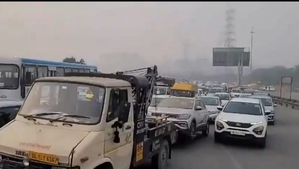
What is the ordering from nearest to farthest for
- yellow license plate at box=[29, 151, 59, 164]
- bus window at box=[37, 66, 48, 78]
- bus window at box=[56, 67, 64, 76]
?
yellow license plate at box=[29, 151, 59, 164], bus window at box=[37, 66, 48, 78], bus window at box=[56, 67, 64, 76]

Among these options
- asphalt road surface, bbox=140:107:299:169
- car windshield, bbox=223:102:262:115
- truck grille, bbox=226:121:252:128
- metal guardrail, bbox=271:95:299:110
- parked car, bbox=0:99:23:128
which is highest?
parked car, bbox=0:99:23:128

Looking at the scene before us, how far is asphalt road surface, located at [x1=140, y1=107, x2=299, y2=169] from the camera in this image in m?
9.70

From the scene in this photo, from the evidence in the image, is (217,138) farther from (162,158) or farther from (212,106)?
(212,106)

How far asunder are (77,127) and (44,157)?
2.35ft

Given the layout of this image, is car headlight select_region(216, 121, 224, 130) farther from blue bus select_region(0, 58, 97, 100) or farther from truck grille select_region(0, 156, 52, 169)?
truck grille select_region(0, 156, 52, 169)

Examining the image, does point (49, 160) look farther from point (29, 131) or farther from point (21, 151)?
point (29, 131)

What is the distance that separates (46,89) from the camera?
596 cm

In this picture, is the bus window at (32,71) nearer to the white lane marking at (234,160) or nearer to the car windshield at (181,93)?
the white lane marking at (234,160)

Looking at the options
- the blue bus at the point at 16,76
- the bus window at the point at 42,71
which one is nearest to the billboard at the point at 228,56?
the bus window at the point at 42,71

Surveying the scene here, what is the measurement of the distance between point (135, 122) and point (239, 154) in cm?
595

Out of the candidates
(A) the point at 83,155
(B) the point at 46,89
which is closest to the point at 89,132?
(A) the point at 83,155

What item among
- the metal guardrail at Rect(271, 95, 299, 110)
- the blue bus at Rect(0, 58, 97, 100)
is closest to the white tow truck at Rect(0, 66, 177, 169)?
the blue bus at Rect(0, 58, 97, 100)

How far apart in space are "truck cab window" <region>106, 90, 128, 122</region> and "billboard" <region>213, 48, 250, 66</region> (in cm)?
5677

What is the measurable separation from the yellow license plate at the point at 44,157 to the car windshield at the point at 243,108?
10.1 metres
